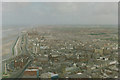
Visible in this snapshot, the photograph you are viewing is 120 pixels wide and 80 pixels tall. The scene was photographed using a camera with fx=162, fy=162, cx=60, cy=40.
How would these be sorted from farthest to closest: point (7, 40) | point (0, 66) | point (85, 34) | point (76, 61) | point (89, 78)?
point (85, 34) < point (7, 40) < point (76, 61) < point (0, 66) < point (89, 78)

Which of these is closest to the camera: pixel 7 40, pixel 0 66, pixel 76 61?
pixel 0 66

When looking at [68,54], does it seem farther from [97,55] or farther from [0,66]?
[0,66]

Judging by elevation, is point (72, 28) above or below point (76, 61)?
above

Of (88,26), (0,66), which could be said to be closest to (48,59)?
(0,66)

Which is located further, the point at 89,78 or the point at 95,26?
the point at 95,26

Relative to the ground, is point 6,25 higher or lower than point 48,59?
higher

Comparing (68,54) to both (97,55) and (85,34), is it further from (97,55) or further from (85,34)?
(85,34)

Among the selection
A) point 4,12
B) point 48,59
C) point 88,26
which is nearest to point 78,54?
point 48,59

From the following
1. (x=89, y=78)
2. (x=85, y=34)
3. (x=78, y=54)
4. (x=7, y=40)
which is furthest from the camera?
(x=85, y=34)

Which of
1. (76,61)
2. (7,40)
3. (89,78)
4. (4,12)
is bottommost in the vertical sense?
(89,78)
